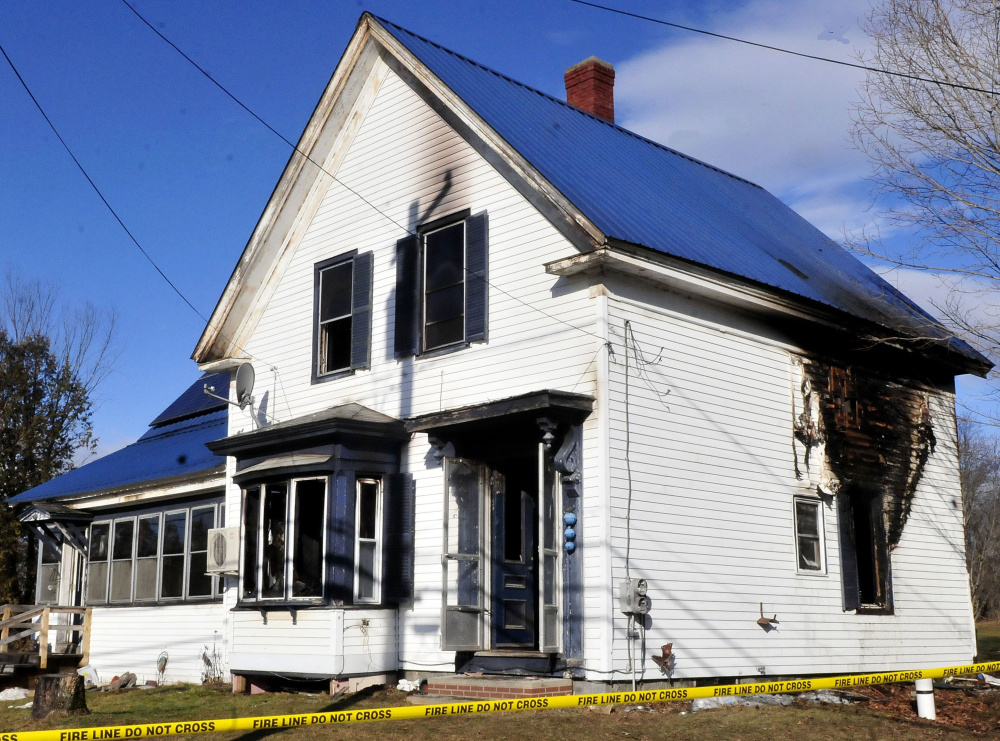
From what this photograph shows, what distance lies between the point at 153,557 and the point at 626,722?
39.5ft

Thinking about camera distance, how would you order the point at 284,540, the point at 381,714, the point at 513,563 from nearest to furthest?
the point at 381,714 < the point at 513,563 < the point at 284,540

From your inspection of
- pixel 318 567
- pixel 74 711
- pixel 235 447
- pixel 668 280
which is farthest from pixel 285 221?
pixel 74 711

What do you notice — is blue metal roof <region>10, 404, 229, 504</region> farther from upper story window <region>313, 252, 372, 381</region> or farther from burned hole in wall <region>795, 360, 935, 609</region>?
burned hole in wall <region>795, 360, 935, 609</region>

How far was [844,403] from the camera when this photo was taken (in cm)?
1573

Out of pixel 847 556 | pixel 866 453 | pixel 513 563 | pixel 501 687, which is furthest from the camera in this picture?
pixel 866 453

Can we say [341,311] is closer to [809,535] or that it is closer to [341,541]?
[341,541]

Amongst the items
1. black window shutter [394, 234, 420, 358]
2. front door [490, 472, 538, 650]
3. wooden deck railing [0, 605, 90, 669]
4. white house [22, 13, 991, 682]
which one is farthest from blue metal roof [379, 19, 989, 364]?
wooden deck railing [0, 605, 90, 669]

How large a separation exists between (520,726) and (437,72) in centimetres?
875

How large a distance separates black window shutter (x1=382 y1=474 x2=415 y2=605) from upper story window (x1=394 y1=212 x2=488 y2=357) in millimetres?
1825

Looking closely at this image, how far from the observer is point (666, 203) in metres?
15.3

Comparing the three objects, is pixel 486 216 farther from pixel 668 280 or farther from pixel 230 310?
pixel 230 310

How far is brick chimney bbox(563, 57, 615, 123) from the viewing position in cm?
2028

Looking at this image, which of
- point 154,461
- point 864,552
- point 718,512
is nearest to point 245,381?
point 154,461

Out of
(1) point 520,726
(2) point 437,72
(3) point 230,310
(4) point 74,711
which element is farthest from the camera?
(3) point 230,310
